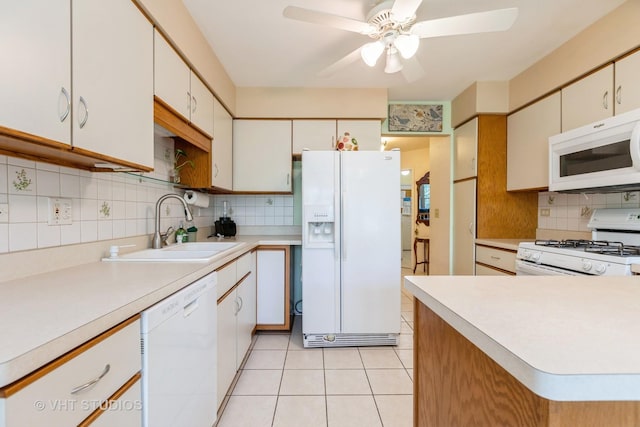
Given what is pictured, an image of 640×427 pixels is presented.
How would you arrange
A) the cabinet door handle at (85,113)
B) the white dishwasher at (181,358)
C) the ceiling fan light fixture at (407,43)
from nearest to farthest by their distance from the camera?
the white dishwasher at (181,358) < the cabinet door handle at (85,113) < the ceiling fan light fixture at (407,43)

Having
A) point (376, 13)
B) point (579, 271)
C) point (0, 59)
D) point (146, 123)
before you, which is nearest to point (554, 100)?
point (579, 271)

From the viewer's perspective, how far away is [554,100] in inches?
86.4

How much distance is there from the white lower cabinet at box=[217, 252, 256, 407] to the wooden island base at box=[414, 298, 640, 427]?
38.8 inches

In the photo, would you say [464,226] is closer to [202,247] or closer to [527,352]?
[202,247]

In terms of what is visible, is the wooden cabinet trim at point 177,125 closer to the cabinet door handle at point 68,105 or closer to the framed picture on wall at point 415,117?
the cabinet door handle at point 68,105

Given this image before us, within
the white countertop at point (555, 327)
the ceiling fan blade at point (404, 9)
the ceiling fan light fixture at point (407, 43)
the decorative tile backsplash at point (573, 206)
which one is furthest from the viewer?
the decorative tile backsplash at point (573, 206)

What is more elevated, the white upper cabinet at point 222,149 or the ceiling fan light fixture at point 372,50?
the ceiling fan light fixture at point 372,50

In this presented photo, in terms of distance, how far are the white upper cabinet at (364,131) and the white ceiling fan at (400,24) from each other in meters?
0.95

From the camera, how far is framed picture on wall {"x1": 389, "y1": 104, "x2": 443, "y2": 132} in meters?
3.08

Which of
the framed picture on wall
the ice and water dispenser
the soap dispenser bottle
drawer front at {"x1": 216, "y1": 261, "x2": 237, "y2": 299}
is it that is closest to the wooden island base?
drawer front at {"x1": 216, "y1": 261, "x2": 237, "y2": 299}

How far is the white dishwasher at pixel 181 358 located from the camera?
81 cm

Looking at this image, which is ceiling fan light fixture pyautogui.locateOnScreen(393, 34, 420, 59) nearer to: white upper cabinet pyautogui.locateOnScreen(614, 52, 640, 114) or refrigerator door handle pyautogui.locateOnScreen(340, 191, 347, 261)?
refrigerator door handle pyautogui.locateOnScreen(340, 191, 347, 261)

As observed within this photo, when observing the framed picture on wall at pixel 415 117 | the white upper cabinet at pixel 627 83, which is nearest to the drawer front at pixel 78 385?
the white upper cabinet at pixel 627 83

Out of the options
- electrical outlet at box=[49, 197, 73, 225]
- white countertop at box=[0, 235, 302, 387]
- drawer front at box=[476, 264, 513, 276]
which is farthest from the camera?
drawer front at box=[476, 264, 513, 276]
